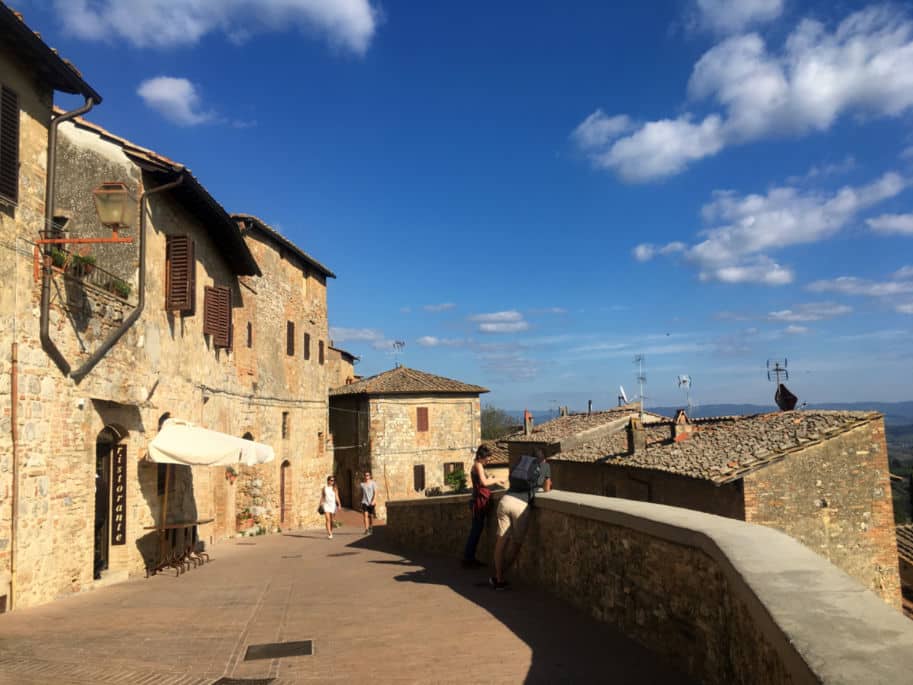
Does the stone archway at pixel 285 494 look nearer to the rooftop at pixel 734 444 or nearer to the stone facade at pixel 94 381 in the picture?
the stone facade at pixel 94 381

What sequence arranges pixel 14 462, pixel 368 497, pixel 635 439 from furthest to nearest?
pixel 635 439, pixel 368 497, pixel 14 462

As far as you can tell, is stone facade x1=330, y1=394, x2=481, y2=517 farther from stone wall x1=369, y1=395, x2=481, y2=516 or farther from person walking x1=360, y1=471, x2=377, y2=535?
person walking x1=360, y1=471, x2=377, y2=535

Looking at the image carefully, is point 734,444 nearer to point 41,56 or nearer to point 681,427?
point 681,427

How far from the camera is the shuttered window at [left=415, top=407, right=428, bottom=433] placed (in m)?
37.4

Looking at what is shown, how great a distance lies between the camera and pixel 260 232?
969 inches

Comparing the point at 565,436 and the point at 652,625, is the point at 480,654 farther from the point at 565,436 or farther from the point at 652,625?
the point at 565,436

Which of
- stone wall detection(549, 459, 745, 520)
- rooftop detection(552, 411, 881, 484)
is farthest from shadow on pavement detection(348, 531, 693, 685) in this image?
rooftop detection(552, 411, 881, 484)

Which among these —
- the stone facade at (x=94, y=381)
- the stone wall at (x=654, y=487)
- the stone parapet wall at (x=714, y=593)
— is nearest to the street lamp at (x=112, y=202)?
the stone facade at (x=94, y=381)

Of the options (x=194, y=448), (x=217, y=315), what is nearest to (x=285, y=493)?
(x=217, y=315)

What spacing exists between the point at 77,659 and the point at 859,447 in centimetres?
1794

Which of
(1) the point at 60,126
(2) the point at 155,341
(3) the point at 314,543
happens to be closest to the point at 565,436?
(3) the point at 314,543

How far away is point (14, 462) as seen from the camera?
803 centimetres

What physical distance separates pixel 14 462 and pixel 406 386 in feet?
96.3

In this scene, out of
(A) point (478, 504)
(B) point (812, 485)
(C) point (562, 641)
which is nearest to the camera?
(C) point (562, 641)
